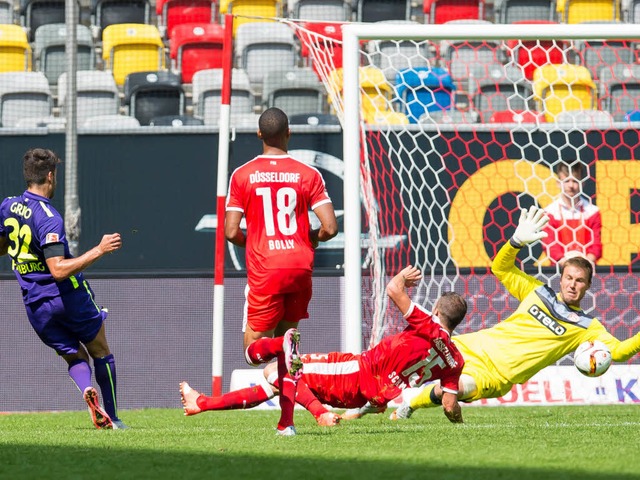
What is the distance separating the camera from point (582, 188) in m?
10.2

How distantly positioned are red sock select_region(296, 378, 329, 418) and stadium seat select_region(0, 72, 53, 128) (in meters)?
8.40

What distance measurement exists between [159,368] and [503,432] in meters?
4.34

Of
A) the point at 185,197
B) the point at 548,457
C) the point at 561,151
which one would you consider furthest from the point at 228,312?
the point at 548,457

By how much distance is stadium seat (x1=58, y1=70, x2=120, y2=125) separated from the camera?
44.0 ft

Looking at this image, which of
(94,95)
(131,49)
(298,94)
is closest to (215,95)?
(298,94)

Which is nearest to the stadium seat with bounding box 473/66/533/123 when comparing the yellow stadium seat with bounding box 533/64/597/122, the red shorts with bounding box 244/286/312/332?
the yellow stadium seat with bounding box 533/64/597/122

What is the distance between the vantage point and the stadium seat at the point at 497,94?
12602 mm

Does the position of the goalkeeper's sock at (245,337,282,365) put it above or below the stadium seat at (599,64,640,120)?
below

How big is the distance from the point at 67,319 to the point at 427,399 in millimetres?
2245

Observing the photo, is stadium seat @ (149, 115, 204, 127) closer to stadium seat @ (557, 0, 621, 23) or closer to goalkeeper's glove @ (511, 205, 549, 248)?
stadium seat @ (557, 0, 621, 23)

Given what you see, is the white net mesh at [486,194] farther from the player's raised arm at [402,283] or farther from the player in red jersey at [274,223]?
the player's raised arm at [402,283]

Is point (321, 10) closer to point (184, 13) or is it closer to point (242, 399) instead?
point (184, 13)

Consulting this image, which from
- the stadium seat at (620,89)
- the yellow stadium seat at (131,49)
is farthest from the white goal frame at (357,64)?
the yellow stadium seat at (131,49)

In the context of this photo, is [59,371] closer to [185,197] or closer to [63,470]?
[185,197]
